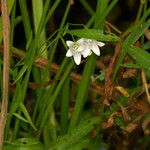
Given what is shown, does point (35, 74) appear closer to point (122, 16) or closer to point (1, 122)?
point (1, 122)

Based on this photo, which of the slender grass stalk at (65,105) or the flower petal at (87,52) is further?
the slender grass stalk at (65,105)

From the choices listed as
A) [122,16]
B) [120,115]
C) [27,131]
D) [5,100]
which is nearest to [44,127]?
[27,131]

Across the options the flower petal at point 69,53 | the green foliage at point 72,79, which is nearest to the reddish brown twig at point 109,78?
the green foliage at point 72,79

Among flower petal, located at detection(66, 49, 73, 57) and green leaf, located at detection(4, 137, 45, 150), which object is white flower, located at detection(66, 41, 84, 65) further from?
green leaf, located at detection(4, 137, 45, 150)

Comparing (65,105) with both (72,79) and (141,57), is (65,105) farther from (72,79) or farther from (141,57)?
(141,57)

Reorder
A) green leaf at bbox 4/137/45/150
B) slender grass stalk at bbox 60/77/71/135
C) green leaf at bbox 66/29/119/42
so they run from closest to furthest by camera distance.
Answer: green leaf at bbox 66/29/119/42 < green leaf at bbox 4/137/45/150 < slender grass stalk at bbox 60/77/71/135

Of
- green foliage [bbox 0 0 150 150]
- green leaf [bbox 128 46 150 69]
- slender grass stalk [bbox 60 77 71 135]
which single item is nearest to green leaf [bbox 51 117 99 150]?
green foliage [bbox 0 0 150 150]

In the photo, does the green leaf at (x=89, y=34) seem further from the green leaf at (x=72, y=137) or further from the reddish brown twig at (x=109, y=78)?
the green leaf at (x=72, y=137)

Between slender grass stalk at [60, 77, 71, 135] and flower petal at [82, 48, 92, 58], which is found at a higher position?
flower petal at [82, 48, 92, 58]

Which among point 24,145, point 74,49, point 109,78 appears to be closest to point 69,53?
point 74,49
